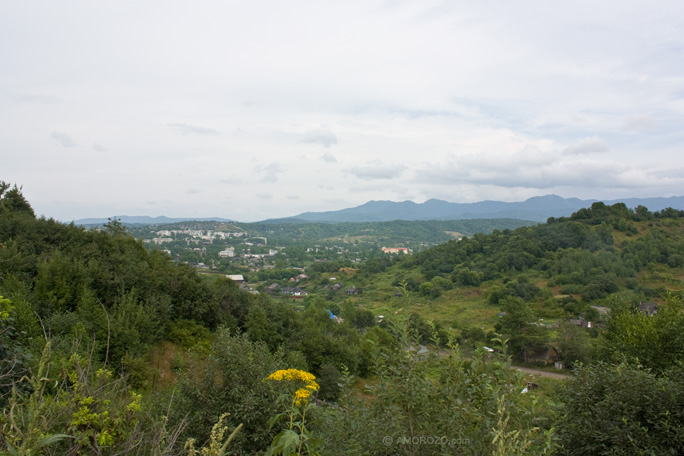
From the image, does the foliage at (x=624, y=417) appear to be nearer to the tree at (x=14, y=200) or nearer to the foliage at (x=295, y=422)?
the foliage at (x=295, y=422)

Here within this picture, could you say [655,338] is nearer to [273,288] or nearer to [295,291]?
[295,291]

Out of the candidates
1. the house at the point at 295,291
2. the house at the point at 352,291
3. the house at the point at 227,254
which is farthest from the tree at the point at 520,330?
the house at the point at 227,254

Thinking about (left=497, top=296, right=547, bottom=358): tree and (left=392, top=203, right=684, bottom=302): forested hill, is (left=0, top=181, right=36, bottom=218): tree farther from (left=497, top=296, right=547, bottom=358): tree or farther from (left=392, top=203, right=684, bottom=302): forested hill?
(left=392, top=203, right=684, bottom=302): forested hill

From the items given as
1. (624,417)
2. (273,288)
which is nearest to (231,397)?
(624,417)

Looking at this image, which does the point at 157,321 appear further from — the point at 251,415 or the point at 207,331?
the point at 251,415

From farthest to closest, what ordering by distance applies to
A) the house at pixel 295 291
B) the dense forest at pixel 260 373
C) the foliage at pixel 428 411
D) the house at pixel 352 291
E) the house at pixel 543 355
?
1. the house at pixel 352 291
2. the house at pixel 295 291
3. the house at pixel 543 355
4. the foliage at pixel 428 411
5. the dense forest at pixel 260 373

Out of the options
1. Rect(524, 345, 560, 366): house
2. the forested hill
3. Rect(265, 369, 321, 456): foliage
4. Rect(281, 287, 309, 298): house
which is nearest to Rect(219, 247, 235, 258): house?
Rect(281, 287, 309, 298): house
